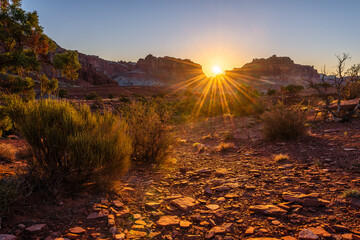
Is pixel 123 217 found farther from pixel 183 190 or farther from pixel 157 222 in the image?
pixel 183 190

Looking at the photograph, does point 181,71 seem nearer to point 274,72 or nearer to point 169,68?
point 169,68

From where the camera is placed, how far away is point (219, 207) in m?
3.43

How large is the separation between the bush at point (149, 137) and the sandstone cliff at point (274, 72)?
129 m

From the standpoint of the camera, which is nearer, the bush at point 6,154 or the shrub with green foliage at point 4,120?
the bush at point 6,154

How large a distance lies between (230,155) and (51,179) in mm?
5350

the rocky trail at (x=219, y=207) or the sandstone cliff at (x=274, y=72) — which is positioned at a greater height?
the sandstone cliff at (x=274, y=72)

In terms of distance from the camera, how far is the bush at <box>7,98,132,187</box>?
10.3 ft

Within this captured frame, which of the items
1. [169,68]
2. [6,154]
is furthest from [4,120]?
[169,68]

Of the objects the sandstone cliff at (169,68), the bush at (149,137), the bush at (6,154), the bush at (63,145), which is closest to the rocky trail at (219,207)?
the bush at (63,145)

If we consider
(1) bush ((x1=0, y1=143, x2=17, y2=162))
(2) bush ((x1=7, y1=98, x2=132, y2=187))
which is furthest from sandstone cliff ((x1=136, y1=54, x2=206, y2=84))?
(2) bush ((x1=7, y1=98, x2=132, y2=187))

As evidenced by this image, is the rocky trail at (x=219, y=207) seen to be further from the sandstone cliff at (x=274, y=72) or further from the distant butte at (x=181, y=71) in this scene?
the sandstone cliff at (x=274, y=72)

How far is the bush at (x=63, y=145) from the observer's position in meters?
3.14

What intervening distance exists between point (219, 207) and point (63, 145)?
259cm

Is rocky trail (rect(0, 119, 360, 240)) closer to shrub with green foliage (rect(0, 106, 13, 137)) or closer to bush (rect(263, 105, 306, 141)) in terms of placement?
bush (rect(263, 105, 306, 141))
